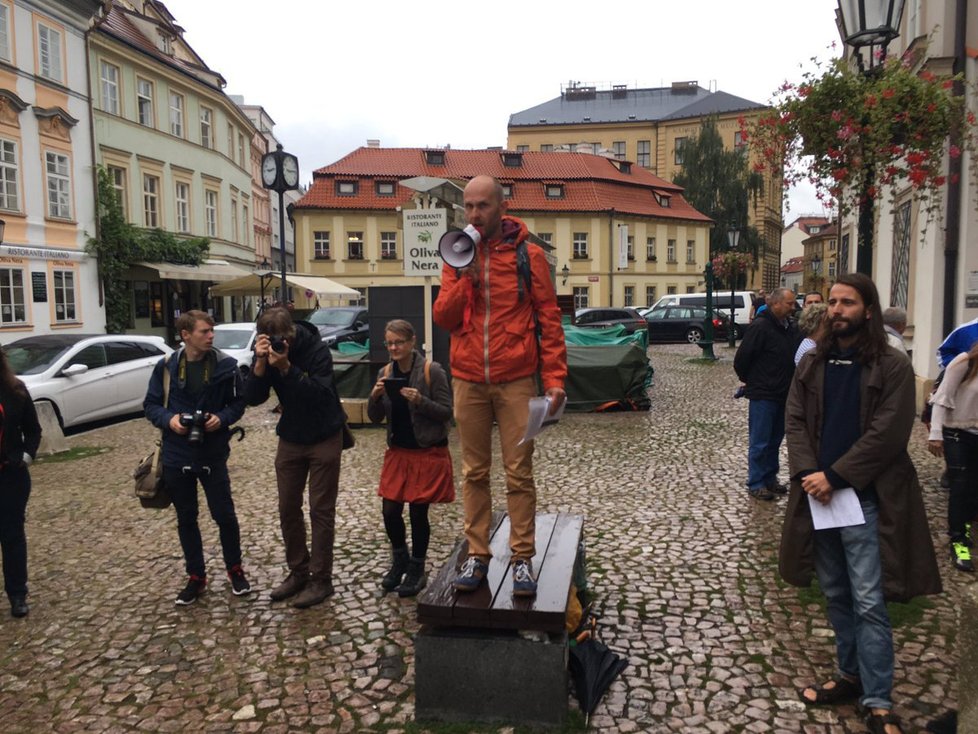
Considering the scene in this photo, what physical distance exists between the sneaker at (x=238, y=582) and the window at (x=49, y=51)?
2251cm

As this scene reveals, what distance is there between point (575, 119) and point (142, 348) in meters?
57.3

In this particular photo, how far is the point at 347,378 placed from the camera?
39.2 ft

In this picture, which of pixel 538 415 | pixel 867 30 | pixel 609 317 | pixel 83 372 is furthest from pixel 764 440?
A: pixel 609 317

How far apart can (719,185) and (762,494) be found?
2037 inches

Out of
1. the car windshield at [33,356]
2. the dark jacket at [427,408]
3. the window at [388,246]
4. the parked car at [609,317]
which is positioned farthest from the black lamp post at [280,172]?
the window at [388,246]

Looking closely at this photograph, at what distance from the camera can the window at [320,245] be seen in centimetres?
4438

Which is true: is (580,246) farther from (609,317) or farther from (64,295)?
(64,295)

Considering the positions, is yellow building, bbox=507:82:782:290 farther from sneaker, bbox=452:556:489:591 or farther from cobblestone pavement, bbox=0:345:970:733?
sneaker, bbox=452:556:489:591

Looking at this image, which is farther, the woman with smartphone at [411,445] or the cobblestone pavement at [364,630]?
the woman with smartphone at [411,445]

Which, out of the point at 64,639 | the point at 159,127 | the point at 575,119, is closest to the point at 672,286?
the point at 575,119

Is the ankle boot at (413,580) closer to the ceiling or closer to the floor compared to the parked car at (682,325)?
closer to the floor

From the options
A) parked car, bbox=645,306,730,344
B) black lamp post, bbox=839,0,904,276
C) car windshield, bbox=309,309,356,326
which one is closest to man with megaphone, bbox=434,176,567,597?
black lamp post, bbox=839,0,904,276

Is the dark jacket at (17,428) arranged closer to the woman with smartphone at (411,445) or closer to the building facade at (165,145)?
the woman with smartphone at (411,445)

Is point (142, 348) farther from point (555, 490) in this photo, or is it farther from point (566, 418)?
point (555, 490)
